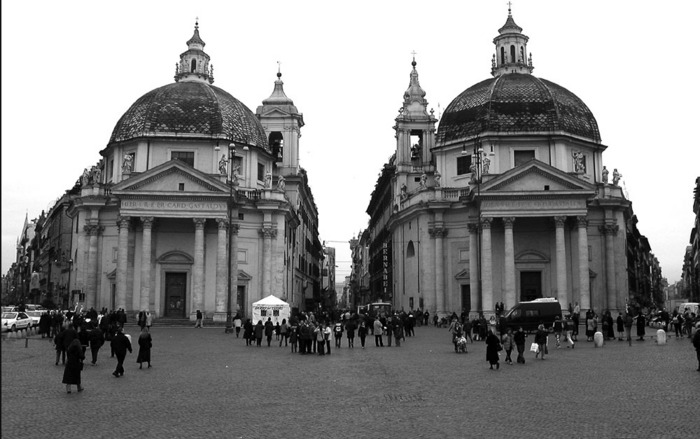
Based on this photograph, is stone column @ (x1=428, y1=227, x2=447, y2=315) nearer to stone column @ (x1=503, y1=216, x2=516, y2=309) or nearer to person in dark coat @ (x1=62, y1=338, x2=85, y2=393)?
stone column @ (x1=503, y1=216, x2=516, y2=309)

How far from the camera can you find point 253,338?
36.7 m

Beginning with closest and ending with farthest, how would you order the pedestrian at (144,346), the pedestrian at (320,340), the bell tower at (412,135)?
1. the pedestrian at (144,346)
2. the pedestrian at (320,340)
3. the bell tower at (412,135)

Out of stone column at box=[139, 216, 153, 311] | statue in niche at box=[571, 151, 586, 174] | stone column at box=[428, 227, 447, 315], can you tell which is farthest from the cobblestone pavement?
statue in niche at box=[571, 151, 586, 174]

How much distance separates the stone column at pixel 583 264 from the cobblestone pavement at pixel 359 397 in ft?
87.6

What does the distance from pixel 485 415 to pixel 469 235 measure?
4588 centimetres

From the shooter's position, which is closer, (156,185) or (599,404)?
(599,404)

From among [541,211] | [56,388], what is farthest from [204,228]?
[56,388]

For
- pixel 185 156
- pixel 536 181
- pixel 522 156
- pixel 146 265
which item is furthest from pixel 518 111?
pixel 146 265

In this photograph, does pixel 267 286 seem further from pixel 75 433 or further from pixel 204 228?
pixel 75 433

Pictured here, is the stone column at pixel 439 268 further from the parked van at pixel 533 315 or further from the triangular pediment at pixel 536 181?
the parked van at pixel 533 315

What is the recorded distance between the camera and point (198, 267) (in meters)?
56.4

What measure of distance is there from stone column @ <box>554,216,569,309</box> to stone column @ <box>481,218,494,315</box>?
4.99 metres

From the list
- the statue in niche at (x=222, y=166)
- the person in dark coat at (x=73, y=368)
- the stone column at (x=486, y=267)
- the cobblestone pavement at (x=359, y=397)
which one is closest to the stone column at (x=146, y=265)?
the statue in niche at (x=222, y=166)

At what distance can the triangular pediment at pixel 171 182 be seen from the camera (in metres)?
56.0
